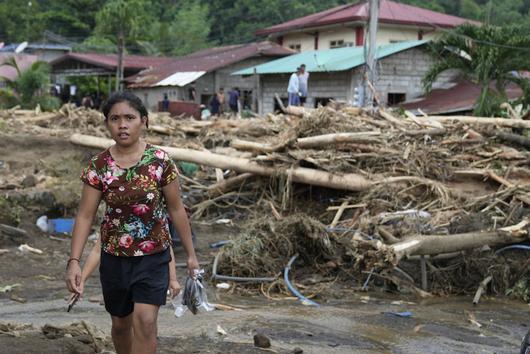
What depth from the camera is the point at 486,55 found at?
14.9 m

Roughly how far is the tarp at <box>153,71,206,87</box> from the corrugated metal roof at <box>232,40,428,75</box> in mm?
2432

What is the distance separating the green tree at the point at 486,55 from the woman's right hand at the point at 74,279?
1203 cm

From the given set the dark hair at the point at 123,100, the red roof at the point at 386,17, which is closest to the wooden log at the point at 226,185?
the dark hair at the point at 123,100

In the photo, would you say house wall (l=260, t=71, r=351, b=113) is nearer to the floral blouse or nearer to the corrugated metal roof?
the corrugated metal roof

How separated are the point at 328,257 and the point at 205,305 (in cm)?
451

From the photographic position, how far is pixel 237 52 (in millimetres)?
31750

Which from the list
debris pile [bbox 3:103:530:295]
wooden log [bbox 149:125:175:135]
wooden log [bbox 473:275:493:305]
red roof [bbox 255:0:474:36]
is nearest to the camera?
wooden log [bbox 473:275:493:305]

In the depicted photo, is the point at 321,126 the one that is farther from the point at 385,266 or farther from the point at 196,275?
the point at 196,275

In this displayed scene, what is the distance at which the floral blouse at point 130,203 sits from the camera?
133 inches

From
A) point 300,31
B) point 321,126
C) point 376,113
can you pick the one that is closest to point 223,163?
point 321,126

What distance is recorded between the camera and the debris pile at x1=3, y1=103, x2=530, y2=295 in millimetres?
7719

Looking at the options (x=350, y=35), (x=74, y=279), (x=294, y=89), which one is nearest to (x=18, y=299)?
(x=74, y=279)

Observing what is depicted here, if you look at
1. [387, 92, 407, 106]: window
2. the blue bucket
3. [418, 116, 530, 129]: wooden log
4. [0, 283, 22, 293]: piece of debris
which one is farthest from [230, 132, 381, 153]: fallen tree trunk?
[387, 92, 407, 106]: window

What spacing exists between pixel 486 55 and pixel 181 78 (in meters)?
16.8
